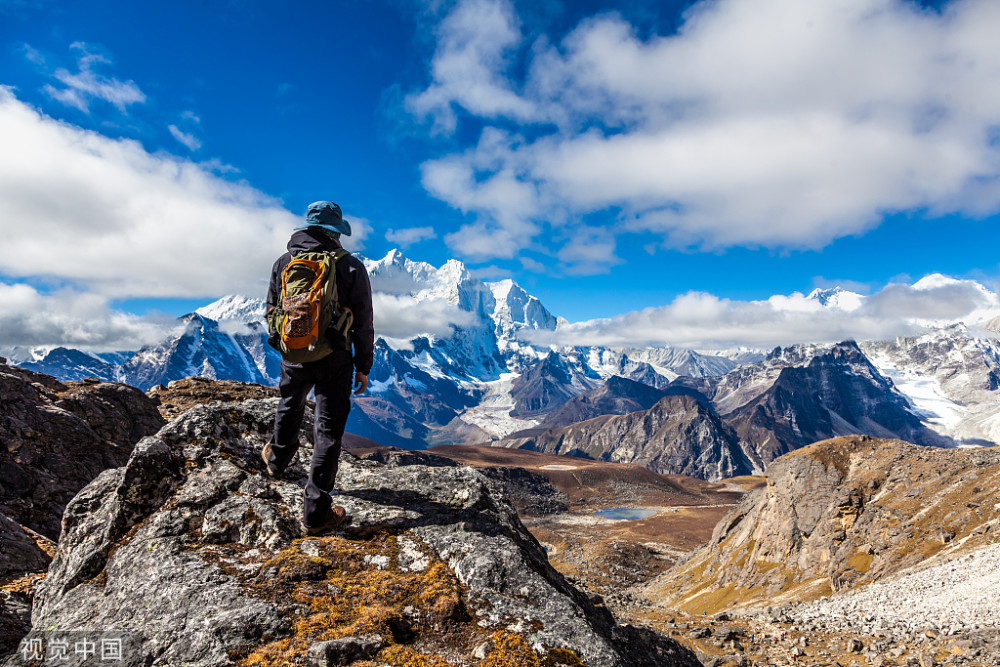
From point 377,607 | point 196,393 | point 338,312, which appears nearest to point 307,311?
point 338,312

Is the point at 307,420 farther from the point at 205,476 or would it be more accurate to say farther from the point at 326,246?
the point at 326,246

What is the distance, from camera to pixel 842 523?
53.2 metres

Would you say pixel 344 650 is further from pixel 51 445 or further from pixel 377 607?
pixel 51 445

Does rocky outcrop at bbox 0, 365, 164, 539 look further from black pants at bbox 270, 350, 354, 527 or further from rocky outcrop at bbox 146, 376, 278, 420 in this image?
rocky outcrop at bbox 146, 376, 278, 420

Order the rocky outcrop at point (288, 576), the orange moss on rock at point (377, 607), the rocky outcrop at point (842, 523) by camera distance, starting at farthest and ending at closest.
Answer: the rocky outcrop at point (842, 523) < the rocky outcrop at point (288, 576) < the orange moss on rock at point (377, 607)

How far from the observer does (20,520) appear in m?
14.3

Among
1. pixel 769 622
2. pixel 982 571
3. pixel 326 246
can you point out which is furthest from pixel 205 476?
pixel 982 571

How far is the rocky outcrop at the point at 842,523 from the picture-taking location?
38938 mm

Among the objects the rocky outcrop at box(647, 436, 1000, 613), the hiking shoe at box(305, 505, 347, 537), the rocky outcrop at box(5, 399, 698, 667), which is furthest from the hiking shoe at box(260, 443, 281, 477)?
the rocky outcrop at box(647, 436, 1000, 613)

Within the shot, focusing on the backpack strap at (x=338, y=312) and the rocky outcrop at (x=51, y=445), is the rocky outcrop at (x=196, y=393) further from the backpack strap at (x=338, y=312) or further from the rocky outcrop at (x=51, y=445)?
the backpack strap at (x=338, y=312)

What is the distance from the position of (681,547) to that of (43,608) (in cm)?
19281

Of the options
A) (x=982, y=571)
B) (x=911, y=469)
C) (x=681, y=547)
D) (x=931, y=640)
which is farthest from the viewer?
(x=681, y=547)

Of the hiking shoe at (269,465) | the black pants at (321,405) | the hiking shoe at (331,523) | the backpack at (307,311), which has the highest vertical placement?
the backpack at (307,311)

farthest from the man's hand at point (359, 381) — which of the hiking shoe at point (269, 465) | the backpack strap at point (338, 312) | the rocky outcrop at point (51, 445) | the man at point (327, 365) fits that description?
the rocky outcrop at point (51, 445)
